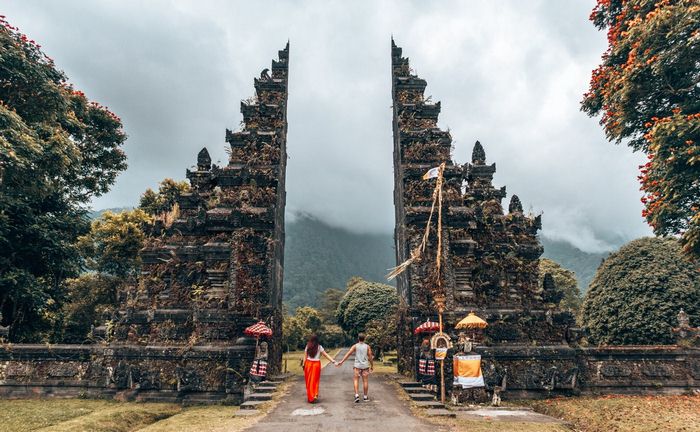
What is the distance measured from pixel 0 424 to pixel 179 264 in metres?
9.06

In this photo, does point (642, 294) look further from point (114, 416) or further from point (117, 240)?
point (117, 240)

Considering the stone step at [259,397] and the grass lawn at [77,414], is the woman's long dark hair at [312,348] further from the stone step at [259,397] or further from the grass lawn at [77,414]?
the grass lawn at [77,414]

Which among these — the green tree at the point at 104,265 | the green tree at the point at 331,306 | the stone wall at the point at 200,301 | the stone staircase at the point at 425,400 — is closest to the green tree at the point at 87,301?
the green tree at the point at 104,265

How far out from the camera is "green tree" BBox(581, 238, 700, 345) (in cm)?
2241

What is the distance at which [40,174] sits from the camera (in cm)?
1488

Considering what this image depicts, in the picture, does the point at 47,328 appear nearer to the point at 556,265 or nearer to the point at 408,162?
the point at 408,162

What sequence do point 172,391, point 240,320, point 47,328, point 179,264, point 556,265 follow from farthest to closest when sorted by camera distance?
point 556,265
point 47,328
point 179,264
point 240,320
point 172,391

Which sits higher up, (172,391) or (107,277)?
(107,277)

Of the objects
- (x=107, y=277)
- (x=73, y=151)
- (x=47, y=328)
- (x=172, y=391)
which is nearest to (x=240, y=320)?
(x=172, y=391)

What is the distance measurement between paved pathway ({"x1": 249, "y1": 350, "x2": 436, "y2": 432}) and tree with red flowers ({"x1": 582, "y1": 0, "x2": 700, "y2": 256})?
10.5 metres

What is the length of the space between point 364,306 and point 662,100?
121 feet

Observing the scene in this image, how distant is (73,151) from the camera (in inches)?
632

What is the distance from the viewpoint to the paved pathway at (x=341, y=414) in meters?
9.15

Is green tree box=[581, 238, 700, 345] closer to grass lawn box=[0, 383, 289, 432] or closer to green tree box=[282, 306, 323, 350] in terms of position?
grass lawn box=[0, 383, 289, 432]
